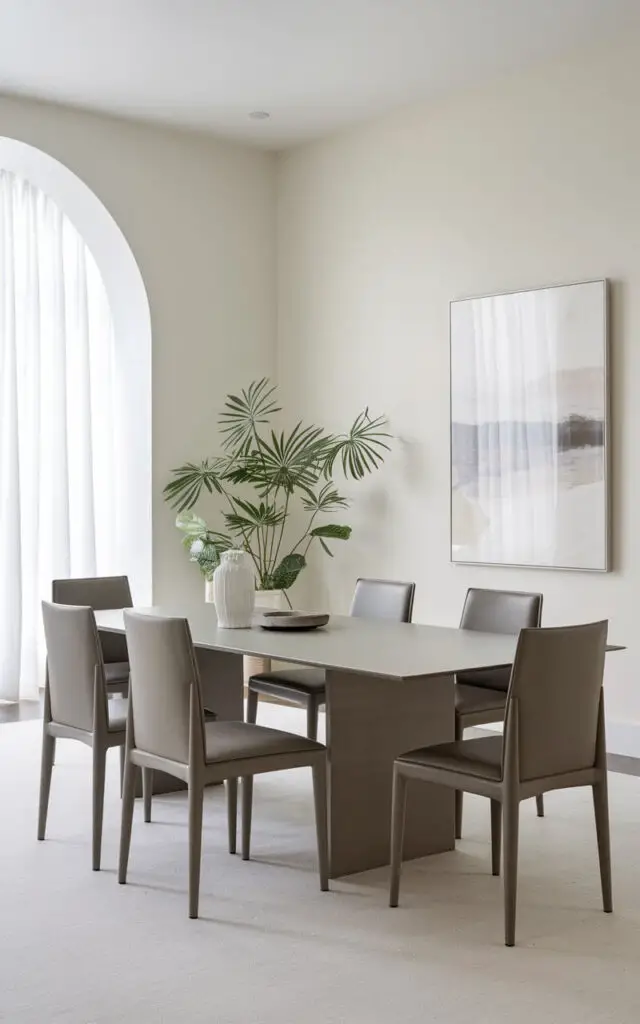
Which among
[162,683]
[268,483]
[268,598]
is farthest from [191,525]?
[162,683]

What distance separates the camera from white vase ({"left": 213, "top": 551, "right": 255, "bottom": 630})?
167 inches

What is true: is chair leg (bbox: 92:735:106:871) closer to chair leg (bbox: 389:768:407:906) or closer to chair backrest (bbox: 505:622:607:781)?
chair leg (bbox: 389:768:407:906)

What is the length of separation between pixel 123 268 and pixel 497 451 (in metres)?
2.51

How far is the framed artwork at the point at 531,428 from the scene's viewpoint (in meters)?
5.60

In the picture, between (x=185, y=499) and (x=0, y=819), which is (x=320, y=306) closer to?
(x=185, y=499)

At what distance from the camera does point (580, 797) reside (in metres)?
4.69

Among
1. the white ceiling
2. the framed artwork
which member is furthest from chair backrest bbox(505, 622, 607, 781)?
the white ceiling

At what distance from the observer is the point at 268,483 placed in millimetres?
6777

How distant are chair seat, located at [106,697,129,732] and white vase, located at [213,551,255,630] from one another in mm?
455

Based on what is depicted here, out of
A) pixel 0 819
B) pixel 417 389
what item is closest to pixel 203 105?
pixel 417 389

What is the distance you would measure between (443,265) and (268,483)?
1.58m

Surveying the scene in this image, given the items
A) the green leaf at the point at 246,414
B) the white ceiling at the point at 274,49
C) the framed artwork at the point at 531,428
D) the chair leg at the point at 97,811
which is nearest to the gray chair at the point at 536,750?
the chair leg at the point at 97,811

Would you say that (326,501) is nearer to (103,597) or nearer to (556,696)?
(103,597)

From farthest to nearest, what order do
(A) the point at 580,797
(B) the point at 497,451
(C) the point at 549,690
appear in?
(B) the point at 497,451 → (A) the point at 580,797 → (C) the point at 549,690
